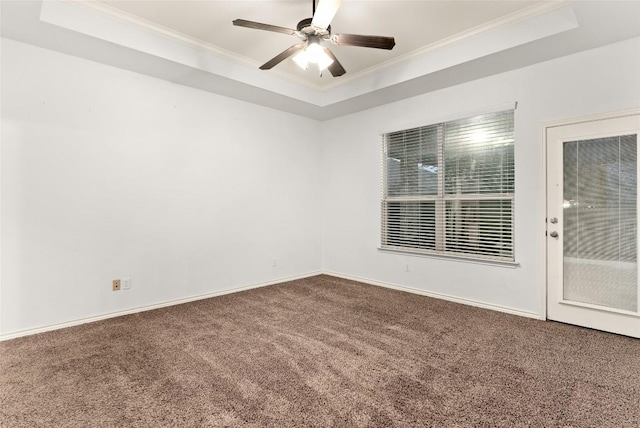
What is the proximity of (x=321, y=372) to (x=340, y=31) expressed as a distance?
3.21 metres

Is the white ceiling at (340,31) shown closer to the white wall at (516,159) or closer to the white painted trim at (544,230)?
the white wall at (516,159)


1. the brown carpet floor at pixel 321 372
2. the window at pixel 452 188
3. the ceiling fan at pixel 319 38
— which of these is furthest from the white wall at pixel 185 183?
the ceiling fan at pixel 319 38

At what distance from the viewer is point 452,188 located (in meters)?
4.08

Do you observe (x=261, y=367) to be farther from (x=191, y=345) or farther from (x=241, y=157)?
(x=241, y=157)

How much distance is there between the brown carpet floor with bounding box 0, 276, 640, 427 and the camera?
1.80 metres

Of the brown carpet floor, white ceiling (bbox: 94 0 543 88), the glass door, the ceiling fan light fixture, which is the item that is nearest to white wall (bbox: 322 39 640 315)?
the glass door

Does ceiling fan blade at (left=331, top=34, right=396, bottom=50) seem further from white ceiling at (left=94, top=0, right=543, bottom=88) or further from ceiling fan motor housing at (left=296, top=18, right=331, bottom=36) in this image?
white ceiling at (left=94, top=0, right=543, bottom=88)

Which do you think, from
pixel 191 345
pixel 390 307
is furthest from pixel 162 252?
pixel 390 307

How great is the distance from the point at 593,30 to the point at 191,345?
441cm

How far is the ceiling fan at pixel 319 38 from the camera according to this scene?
7.54ft

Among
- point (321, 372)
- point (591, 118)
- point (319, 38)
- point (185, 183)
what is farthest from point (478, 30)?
point (185, 183)

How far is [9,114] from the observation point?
288 centimetres

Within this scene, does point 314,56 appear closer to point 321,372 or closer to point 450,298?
point 321,372

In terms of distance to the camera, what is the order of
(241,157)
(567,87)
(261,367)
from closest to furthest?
(261,367) < (567,87) < (241,157)
